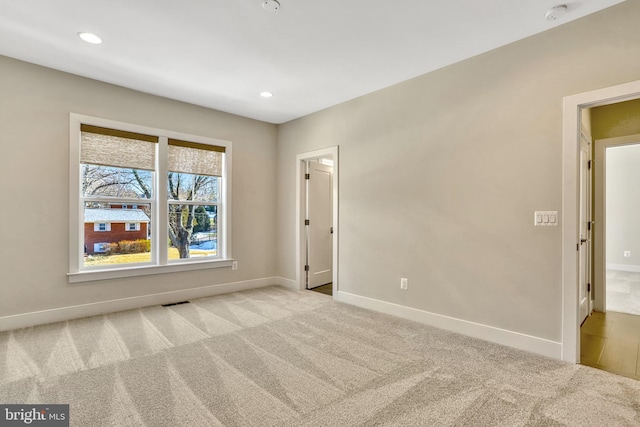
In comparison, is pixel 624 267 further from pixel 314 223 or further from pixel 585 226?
pixel 314 223

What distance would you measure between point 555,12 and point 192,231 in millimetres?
4607

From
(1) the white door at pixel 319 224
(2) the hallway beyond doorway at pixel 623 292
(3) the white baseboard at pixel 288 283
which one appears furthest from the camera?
(1) the white door at pixel 319 224

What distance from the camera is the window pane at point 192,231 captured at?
14.0ft

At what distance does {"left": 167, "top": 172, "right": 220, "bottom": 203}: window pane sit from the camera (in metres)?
4.24

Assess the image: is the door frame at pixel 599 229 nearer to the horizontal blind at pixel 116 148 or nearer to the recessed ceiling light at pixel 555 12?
the recessed ceiling light at pixel 555 12

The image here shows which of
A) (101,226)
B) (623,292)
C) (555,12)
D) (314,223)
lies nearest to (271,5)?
(555,12)

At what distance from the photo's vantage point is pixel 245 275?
4.89 m

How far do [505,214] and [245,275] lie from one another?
12.2 ft

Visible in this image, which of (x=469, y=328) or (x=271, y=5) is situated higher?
(x=271, y=5)

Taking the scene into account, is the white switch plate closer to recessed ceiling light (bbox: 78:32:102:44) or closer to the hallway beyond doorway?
the hallway beyond doorway

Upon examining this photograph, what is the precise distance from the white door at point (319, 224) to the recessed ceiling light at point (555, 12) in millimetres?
3352

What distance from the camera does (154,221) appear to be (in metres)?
4.05

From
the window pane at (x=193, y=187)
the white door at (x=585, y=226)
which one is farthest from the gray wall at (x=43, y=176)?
the white door at (x=585, y=226)

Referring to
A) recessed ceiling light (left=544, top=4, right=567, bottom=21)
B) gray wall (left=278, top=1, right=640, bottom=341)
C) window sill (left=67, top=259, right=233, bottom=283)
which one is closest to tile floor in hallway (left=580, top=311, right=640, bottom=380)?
gray wall (left=278, top=1, right=640, bottom=341)
